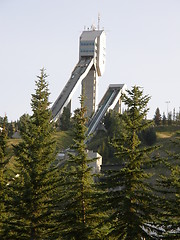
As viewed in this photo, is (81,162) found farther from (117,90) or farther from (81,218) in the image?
(117,90)

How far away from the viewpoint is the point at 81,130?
27.1 m

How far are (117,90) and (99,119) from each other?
19.7 m

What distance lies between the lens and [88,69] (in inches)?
5049

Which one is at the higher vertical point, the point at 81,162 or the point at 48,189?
the point at 81,162

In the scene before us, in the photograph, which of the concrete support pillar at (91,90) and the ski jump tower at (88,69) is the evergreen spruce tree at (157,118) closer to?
the ski jump tower at (88,69)

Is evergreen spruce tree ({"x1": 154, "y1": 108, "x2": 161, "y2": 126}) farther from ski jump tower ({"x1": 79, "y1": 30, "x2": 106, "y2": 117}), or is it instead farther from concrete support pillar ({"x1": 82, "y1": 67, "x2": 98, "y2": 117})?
ski jump tower ({"x1": 79, "y1": 30, "x2": 106, "y2": 117})

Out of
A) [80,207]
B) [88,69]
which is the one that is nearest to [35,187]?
[80,207]

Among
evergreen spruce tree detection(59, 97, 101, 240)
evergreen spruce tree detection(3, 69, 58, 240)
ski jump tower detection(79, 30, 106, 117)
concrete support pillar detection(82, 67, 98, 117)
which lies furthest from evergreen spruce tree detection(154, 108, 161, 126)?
evergreen spruce tree detection(59, 97, 101, 240)

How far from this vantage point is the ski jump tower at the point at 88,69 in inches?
4824

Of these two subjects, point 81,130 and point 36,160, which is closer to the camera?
point 81,130

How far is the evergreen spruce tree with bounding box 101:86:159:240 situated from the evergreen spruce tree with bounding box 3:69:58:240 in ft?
19.9

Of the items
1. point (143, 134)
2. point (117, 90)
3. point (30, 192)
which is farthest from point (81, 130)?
point (117, 90)

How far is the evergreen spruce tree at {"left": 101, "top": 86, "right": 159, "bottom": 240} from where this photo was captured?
2269 cm

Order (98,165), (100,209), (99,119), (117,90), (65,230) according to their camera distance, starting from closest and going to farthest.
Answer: (100,209) → (65,230) → (98,165) → (99,119) → (117,90)
